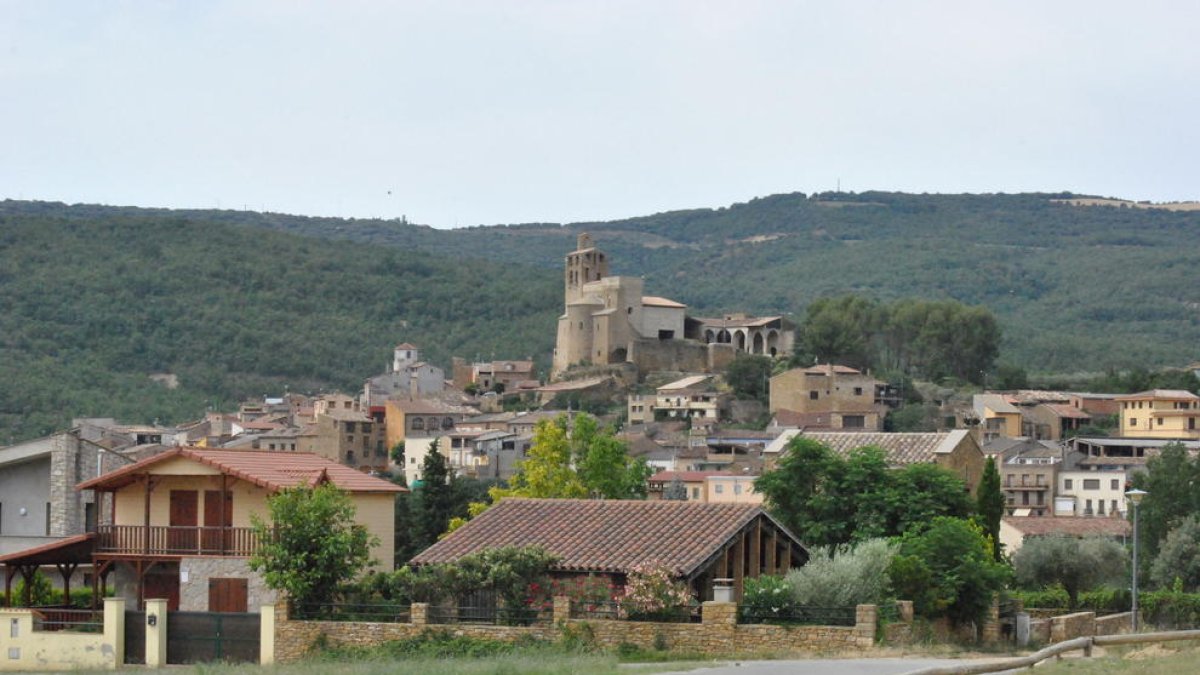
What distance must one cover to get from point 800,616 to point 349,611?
7820 millimetres

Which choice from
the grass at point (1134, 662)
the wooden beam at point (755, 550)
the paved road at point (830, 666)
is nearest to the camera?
the grass at point (1134, 662)

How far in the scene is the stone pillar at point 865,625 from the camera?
31438 millimetres

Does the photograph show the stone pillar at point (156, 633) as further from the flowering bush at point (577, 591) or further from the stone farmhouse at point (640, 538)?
the flowering bush at point (577, 591)

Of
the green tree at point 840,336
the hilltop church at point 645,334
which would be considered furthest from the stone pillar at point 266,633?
the hilltop church at point 645,334

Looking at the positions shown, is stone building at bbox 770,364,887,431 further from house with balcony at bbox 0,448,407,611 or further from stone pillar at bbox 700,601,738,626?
stone pillar at bbox 700,601,738,626

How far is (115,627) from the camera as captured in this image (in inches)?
1347

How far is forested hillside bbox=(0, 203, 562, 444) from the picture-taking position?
14925 cm

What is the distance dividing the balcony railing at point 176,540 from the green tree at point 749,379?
313 ft

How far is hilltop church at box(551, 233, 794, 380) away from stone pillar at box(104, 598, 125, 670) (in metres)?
107

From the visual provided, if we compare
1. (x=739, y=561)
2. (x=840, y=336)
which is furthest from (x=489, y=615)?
(x=840, y=336)

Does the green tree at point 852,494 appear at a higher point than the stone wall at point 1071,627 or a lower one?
higher

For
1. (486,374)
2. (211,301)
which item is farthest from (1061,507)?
(211,301)

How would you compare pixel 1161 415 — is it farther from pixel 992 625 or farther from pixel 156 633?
pixel 156 633

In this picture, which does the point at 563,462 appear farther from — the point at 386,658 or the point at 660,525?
the point at 386,658
